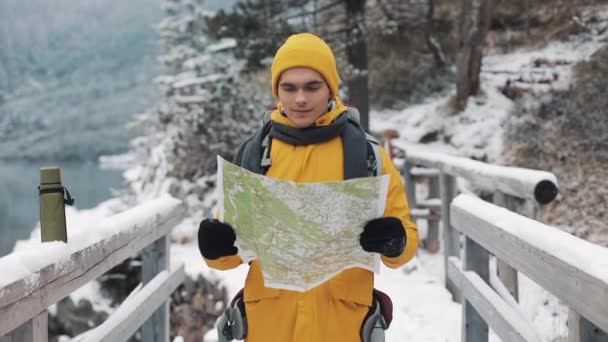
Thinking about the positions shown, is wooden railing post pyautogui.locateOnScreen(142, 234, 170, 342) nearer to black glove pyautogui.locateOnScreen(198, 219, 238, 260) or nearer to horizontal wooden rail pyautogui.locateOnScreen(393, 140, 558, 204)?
black glove pyautogui.locateOnScreen(198, 219, 238, 260)

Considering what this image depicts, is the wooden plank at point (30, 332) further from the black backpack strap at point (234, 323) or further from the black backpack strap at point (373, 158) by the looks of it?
the black backpack strap at point (373, 158)

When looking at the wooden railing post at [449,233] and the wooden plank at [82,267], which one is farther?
the wooden railing post at [449,233]

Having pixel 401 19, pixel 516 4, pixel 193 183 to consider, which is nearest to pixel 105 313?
pixel 193 183

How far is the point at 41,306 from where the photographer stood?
5.63ft

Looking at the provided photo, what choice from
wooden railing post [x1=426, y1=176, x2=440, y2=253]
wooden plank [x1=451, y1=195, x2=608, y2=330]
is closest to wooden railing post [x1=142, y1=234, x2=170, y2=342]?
wooden plank [x1=451, y1=195, x2=608, y2=330]

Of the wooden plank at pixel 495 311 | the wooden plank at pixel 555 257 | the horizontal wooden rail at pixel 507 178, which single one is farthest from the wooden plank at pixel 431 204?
the wooden plank at pixel 555 257

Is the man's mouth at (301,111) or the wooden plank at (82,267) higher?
the man's mouth at (301,111)

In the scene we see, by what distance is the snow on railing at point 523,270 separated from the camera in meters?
1.44

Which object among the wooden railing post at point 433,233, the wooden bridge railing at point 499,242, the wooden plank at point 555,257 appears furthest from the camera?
the wooden railing post at point 433,233

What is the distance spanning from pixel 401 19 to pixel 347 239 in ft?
44.8

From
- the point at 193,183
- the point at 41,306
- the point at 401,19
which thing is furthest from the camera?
the point at 401,19

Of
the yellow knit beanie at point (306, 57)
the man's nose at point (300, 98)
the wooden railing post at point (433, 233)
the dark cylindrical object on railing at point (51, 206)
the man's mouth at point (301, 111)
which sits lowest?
the wooden railing post at point (433, 233)

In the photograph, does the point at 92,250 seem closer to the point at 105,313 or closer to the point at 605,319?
the point at 605,319

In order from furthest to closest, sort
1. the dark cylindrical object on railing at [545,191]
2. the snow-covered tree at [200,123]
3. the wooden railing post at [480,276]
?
the snow-covered tree at [200,123] < the wooden railing post at [480,276] < the dark cylindrical object on railing at [545,191]
